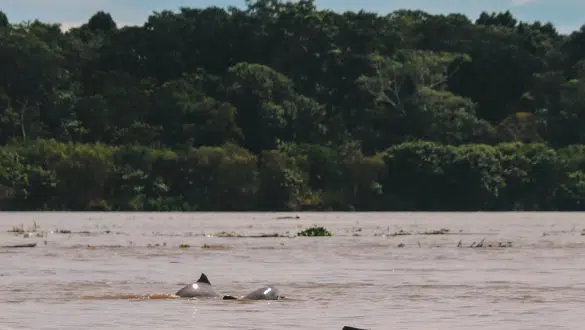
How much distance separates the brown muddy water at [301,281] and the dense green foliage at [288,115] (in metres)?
56.5

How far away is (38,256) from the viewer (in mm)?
46156

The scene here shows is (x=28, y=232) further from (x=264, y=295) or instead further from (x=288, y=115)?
(x=288, y=115)

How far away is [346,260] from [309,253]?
4.37m

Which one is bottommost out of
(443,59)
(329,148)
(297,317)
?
(297,317)

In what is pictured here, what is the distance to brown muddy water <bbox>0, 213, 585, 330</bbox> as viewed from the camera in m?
26.3

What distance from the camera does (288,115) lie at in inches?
5032

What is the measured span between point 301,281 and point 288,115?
303 feet

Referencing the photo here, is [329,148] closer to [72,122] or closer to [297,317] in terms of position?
[72,122]

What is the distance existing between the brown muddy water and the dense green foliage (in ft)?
185

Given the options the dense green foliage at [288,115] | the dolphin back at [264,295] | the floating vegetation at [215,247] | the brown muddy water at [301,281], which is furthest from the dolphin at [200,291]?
the dense green foliage at [288,115]

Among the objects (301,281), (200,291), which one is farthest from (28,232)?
(200,291)

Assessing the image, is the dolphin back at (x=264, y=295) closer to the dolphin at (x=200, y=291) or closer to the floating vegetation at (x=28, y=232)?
the dolphin at (x=200, y=291)

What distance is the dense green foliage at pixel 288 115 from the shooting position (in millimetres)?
120562

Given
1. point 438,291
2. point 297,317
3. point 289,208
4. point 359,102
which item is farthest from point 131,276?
point 359,102
